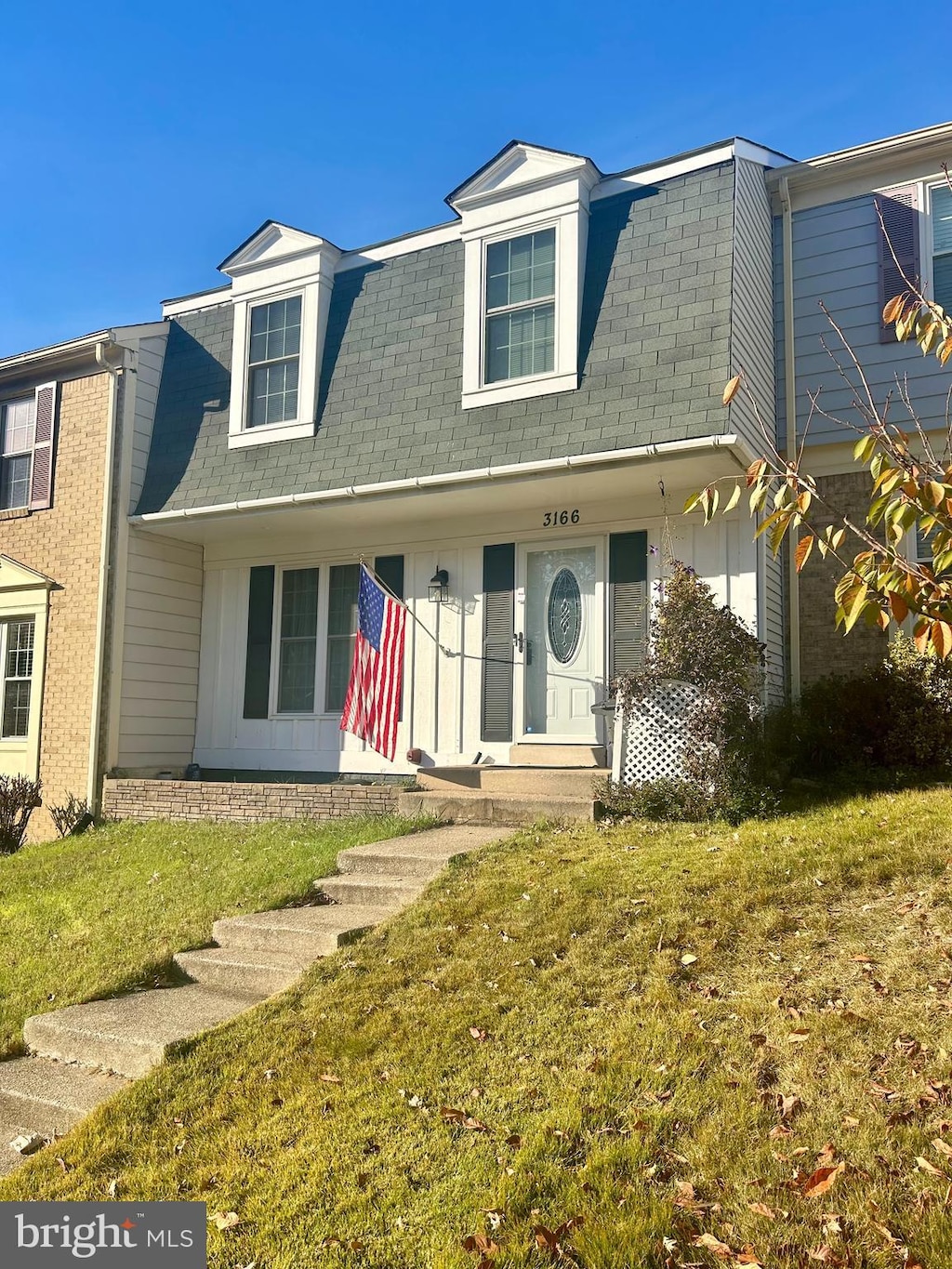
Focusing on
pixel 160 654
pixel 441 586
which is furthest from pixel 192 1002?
pixel 160 654

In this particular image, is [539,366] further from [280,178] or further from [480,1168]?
[480,1168]

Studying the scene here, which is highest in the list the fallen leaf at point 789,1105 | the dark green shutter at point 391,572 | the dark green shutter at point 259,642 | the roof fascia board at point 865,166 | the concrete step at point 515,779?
the roof fascia board at point 865,166

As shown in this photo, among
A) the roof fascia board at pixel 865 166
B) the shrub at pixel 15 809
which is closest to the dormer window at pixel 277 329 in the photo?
the shrub at pixel 15 809

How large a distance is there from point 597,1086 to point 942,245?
9.91 metres

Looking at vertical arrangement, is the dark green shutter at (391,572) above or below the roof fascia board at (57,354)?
below

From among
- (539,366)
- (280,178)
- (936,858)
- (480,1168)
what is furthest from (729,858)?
(280,178)

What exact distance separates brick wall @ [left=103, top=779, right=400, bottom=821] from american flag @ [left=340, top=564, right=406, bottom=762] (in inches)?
31.5

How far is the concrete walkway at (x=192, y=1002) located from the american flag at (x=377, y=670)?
276 centimetres

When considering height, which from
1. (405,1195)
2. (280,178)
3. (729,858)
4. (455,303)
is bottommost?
(405,1195)

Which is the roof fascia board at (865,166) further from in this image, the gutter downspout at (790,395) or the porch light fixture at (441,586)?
the porch light fixture at (441,586)

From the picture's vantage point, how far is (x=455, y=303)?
11328mm

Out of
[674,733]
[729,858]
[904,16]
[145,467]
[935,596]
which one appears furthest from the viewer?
[145,467]

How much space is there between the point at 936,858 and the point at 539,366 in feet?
21.2

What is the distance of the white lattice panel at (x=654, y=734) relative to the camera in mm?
8906
